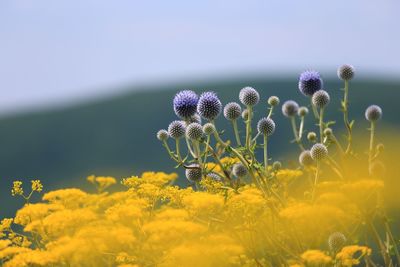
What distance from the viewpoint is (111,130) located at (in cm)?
15325

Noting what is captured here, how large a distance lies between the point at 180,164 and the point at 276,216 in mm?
1215

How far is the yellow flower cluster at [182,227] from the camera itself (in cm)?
608

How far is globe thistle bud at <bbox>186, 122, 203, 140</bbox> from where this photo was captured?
26.3ft

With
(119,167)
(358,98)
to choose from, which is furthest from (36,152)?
(358,98)

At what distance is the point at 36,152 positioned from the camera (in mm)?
146250

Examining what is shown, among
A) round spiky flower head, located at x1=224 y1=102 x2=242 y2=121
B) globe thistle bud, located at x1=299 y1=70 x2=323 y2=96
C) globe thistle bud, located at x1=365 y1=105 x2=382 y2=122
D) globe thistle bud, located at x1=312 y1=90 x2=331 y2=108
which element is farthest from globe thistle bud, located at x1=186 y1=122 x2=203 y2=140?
globe thistle bud, located at x1=365 y1=105 x2=382 y2=122

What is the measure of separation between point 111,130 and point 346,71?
144925 millimetres

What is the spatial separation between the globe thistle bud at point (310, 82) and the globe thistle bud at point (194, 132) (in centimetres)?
214

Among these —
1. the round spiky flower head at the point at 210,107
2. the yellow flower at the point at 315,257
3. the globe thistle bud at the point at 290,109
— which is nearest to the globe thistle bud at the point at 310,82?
the globe thistle bud at the point at 290,109

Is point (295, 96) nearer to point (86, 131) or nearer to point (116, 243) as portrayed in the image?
point (86, 131)

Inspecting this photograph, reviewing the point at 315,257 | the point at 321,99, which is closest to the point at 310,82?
the point at 321,99

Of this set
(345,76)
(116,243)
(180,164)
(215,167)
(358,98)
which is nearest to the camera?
(116,243)

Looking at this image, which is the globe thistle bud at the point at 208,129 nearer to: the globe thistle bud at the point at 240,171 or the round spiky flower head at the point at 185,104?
the round spiky flower head at the point at 185,104

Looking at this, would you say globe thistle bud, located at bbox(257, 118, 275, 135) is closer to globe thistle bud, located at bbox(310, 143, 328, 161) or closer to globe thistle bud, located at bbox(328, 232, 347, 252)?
globe thistle bud, located at bbox(310, 143, 328, 161)
